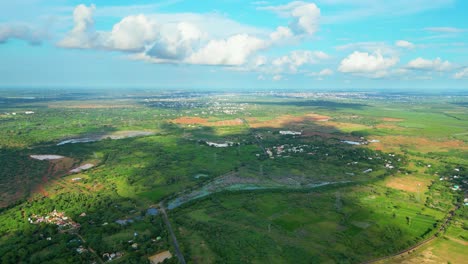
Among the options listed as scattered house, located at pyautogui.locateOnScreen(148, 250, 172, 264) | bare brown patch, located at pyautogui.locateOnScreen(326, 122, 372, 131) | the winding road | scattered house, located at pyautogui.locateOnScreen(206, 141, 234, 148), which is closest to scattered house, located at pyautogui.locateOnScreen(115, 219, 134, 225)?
the winding road

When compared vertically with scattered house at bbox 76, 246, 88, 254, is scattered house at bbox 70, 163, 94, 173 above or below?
above

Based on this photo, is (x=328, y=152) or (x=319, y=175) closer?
(x=319, y=175)

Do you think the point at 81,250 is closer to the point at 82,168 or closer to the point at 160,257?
the point at 160,257

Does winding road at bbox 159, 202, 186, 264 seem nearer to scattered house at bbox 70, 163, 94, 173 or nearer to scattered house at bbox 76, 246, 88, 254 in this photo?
scattered house at bbox 76, 246, 88, 254

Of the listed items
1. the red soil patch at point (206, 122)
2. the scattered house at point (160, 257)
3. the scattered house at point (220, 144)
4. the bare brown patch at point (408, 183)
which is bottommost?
the scattered house at point (160, 257)

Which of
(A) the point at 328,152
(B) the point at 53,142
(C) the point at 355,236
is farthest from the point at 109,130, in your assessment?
(C) the point at 355,236

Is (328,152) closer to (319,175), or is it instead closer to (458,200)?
(319,175)

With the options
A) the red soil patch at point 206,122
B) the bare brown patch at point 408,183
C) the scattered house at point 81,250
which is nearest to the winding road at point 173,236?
the scattered house at point 81,250

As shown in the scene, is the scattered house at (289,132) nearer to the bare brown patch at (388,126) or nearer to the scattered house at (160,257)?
the bare brown patch at (388,126)

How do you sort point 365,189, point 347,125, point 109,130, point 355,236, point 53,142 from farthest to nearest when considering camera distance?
point 347,125 < point 109,130 < point 53,142 < point 365,189 < point 355,236
